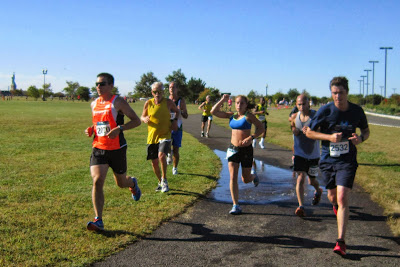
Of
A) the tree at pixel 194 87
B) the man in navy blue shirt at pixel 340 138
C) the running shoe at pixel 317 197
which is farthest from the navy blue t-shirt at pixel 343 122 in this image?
the tree at pixel 194 87

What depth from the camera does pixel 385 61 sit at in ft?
172

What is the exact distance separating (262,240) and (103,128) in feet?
8.31

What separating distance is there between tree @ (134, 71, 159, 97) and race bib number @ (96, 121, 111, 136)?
511 ft

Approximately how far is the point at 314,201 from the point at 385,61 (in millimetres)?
53826

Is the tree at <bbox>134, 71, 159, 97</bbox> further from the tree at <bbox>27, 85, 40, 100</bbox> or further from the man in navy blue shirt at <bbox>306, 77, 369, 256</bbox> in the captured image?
the man in navy blue shirt at <bbox>306, 77, 369, 256</bbox>

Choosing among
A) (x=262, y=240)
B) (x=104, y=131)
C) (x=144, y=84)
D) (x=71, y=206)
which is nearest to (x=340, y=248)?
(x=262, y=240)

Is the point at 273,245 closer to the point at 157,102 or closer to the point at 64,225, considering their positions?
the point at 64,225

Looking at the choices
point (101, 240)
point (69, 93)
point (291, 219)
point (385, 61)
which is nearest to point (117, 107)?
point (101, 240)

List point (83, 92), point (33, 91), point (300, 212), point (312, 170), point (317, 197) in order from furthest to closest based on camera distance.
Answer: point (83, 92) → point (33, 91) → point (317, 197) → point (312, 170) → point (300, 212)

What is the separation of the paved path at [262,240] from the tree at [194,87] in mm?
108112

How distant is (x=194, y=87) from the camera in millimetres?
113375

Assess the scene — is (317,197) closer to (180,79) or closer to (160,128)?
(160,128)

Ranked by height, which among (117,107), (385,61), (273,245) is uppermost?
(385,61)

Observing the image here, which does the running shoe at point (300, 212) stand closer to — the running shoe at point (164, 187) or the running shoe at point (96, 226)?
the running shoe at point (164, 187)
